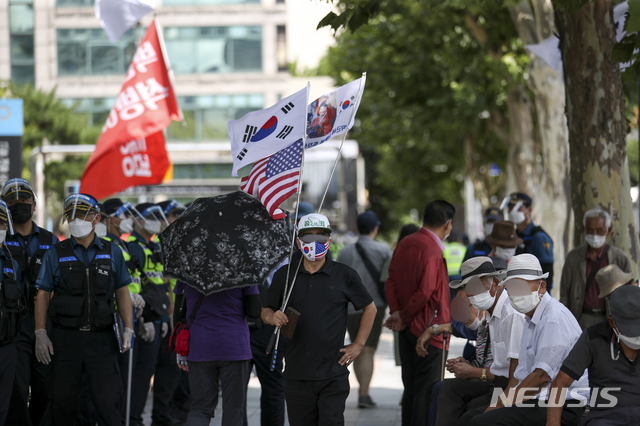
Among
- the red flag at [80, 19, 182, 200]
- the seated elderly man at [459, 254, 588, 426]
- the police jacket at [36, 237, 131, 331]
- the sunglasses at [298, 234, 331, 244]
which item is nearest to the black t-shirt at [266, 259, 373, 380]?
the sunglasses at [298, 234, 331, 244]

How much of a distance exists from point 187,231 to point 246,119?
0.98 metres

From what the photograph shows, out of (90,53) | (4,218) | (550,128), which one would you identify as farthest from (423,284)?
(90,53)

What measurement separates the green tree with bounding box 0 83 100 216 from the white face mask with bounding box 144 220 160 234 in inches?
1203

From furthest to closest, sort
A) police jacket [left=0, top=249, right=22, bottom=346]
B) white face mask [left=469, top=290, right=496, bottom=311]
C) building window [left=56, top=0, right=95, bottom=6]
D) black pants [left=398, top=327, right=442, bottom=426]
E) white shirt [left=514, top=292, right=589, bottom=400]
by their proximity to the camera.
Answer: building window [left=56, top=0, right=95, bottom=6] < black pants [left=398, top=327, right=442, bottom=426] < police jacket [left=0, top=249, right=22, bottom=346] < white face mask [left=469, top=290, right=496, bottom=311] < white shirt [left=514, top=292, right=589, bottom=400]

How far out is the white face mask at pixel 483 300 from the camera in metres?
5.71

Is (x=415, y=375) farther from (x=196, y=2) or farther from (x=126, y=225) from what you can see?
(x=196, y=2)

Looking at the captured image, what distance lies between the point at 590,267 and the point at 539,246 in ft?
3.24

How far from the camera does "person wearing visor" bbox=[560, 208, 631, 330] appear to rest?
24.4ft

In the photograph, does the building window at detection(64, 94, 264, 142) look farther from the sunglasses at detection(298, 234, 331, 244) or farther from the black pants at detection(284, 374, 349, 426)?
the black pants at detection(284, 374, 349, 426)

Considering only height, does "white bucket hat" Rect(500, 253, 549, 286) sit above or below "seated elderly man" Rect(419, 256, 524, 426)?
above

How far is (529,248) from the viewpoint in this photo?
8594mm

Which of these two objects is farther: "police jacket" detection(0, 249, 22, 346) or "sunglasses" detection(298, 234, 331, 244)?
"police jacket" detection(0, 249, 22, 346)

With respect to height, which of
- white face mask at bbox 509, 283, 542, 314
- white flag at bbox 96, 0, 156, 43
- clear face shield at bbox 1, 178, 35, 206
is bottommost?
white face mask at bbox 509, 283, 542, 314

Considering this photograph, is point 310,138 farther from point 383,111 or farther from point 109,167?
point 383,111
